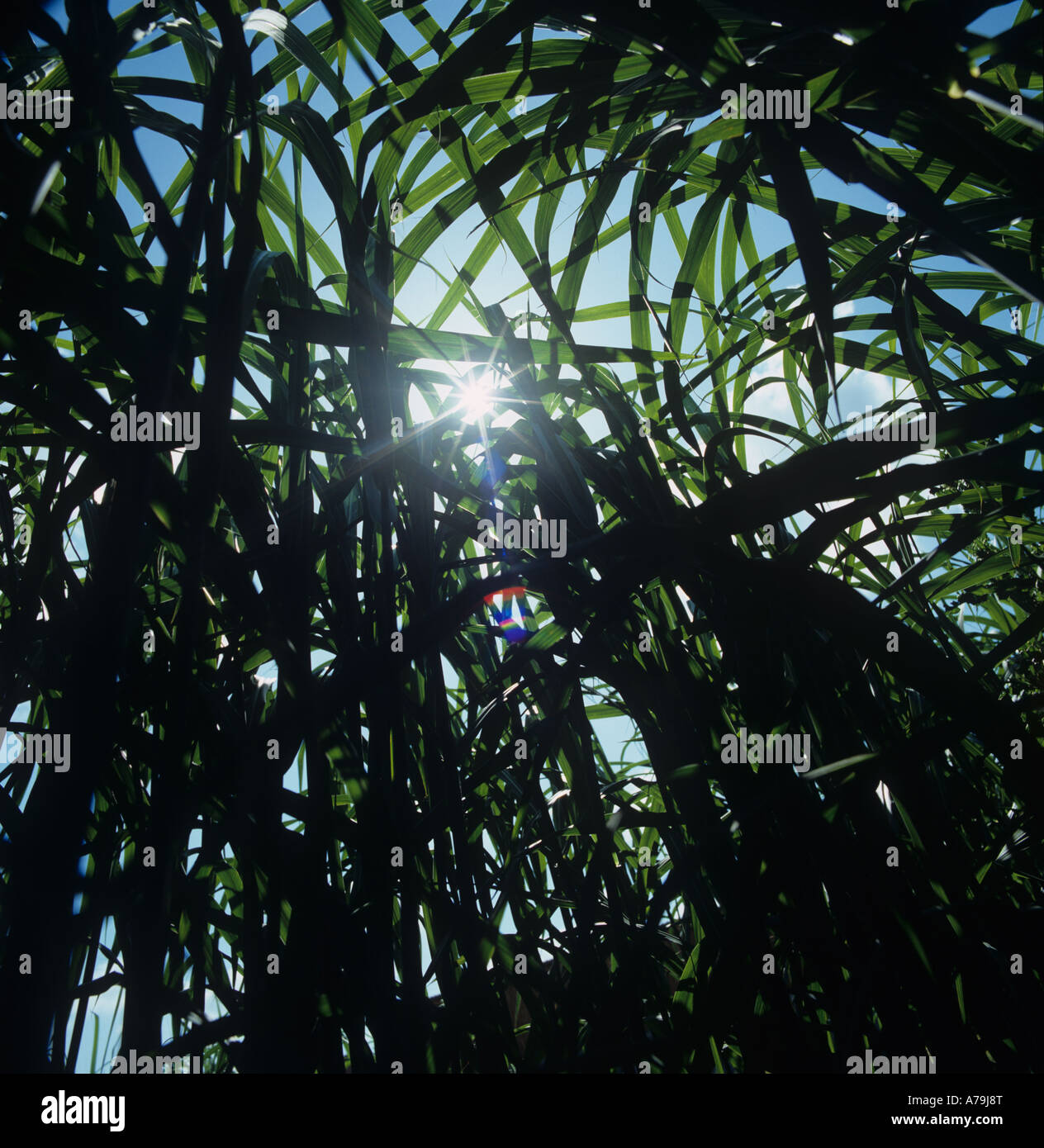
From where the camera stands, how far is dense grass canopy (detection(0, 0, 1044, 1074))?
1.04 feet

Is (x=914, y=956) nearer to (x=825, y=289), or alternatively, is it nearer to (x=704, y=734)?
(x=704, y=734)

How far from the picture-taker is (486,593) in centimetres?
31

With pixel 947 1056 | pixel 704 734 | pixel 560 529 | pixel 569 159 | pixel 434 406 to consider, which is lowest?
pixel 947 1056

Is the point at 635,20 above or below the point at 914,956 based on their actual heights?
above

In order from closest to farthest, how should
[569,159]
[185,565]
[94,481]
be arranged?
1. [185,565]
2. [94,481]
3. [569,159]

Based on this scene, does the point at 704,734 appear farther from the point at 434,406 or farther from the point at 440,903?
the point at 434,406

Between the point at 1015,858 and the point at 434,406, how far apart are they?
0.63 metres

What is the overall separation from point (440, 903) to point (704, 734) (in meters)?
0.20

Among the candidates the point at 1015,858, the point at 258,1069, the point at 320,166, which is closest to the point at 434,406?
the point at 320,166

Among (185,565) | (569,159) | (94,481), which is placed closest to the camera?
(185,565)

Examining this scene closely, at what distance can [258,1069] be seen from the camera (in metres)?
0.32

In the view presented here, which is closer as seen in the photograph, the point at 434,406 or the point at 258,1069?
the point at 258,1069

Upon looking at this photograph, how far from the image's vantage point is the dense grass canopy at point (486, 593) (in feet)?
1.04

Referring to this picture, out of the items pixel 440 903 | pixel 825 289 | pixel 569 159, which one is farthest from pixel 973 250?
pixel 440 903
